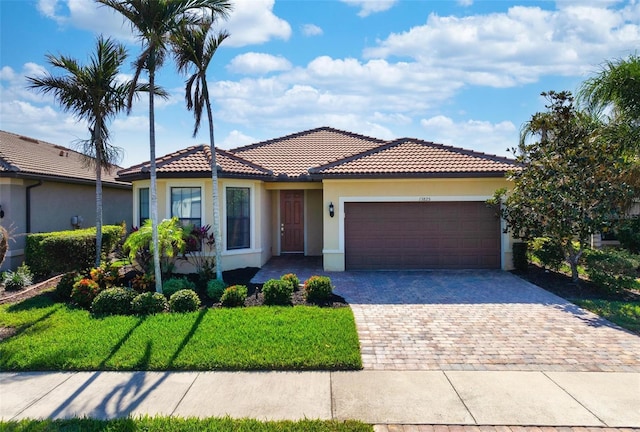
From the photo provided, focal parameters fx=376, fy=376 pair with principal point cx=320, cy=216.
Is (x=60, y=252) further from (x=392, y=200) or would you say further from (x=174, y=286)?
(x=392, y=200)

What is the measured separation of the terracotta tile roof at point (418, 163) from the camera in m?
11.5

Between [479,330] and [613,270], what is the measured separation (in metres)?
5.38

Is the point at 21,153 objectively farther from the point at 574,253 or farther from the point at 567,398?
the point at 574,253

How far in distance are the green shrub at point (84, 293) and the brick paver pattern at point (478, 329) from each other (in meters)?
5.67

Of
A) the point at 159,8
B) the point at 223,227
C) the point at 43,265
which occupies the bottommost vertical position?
the point at 43,265

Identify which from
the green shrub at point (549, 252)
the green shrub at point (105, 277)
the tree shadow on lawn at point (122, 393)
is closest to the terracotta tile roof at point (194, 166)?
the green shrub at point (105, 277)

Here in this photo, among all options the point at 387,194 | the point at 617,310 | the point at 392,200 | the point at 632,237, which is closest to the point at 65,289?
the point at 387,194

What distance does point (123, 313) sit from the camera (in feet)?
25.7

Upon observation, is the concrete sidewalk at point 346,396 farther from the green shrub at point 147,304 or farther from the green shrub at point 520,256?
the green shrub at point 520,256

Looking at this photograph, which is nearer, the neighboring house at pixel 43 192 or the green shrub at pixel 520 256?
the green shrub at pixel 520 256

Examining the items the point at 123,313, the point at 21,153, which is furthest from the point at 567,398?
the point at 21,153

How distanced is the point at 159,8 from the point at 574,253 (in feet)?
38.5

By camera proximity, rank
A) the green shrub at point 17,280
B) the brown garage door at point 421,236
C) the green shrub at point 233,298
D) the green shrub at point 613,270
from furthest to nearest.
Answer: the brown garage door at point 421,236, the green shrub at point 17,280, the green shrub at point 613,270, the green shrub at point 233,298

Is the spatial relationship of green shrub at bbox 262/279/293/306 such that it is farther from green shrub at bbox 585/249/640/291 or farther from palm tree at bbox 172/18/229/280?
green shrub at bbox 585/249/640/291
